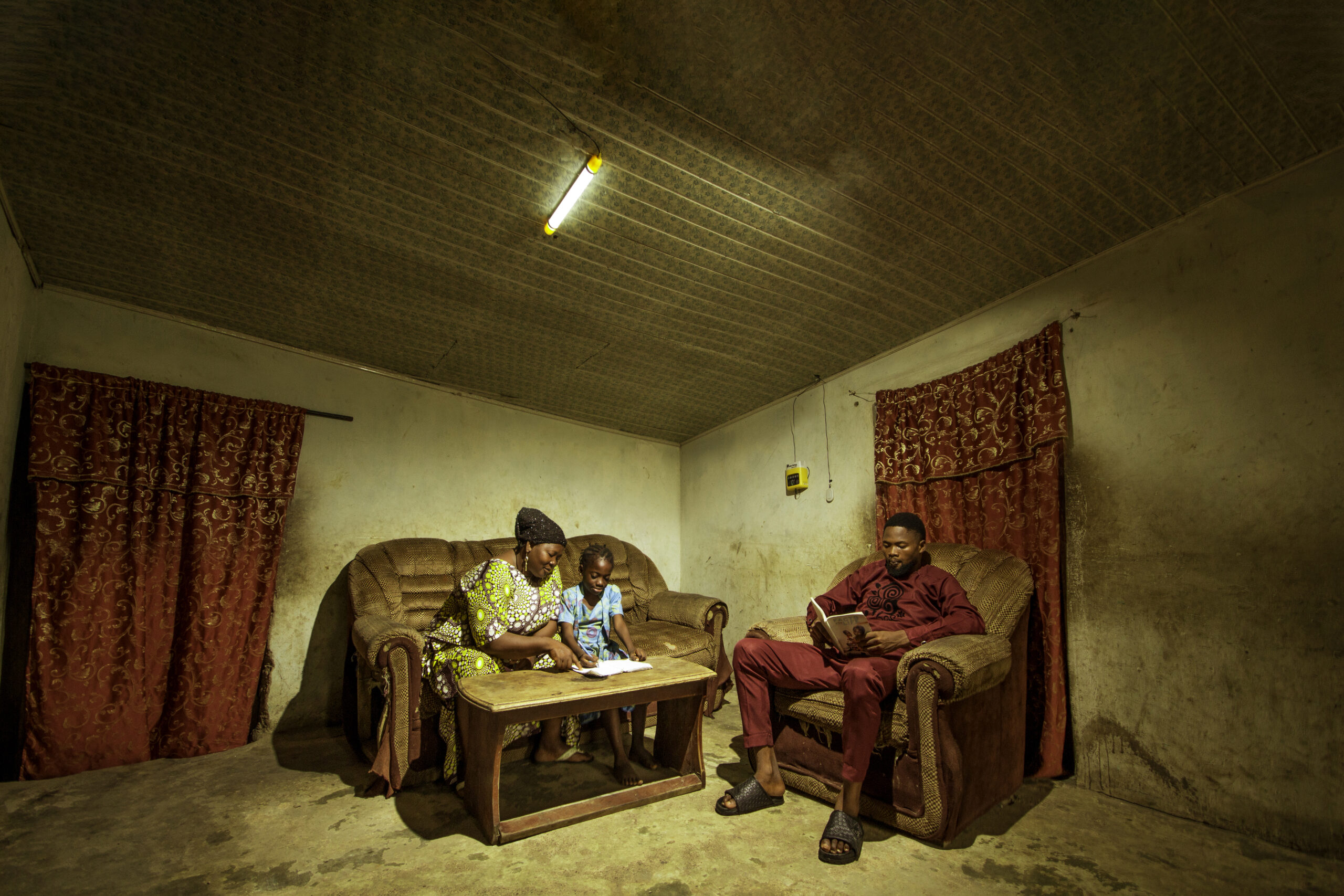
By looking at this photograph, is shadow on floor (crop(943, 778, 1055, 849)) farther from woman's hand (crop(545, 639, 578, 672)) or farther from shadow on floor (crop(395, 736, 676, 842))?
woman's hand (crop(545, 639, 578, 672))

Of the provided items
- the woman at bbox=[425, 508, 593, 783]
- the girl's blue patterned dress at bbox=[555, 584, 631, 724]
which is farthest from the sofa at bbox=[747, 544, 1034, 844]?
the woman at bbox=[425, 508, 593, 783]

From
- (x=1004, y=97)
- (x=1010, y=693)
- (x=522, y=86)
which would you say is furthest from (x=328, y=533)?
(x=1004, y=97)

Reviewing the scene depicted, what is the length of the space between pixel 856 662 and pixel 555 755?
159 cm

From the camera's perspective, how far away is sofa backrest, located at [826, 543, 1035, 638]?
7.88 ft

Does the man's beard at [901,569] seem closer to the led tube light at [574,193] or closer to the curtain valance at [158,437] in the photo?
the led tube light at [574,193]

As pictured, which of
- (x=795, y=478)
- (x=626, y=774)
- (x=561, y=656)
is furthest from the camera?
(x=795, y=478)

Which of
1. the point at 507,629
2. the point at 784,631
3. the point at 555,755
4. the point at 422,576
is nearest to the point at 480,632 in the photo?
the point at 507,629

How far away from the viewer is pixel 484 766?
6.88ft

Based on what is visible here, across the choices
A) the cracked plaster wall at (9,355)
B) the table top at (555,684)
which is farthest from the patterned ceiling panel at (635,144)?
the table top at (555,684)

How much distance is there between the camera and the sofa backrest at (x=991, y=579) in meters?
2.40

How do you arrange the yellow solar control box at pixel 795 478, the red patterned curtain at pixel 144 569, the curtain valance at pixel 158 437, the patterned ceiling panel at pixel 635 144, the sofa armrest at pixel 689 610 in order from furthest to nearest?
the yellow solar control box at pixel 795 478 → the sofa armrest at pixel 689 610 → the curtain valance at pixel 158 437 → the red patterned curtain at pixel 144 569 → the patterned ceiling panel at pixel 635 144

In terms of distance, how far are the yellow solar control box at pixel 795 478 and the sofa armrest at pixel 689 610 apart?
98 cm

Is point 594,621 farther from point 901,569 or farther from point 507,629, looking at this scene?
point 901,569

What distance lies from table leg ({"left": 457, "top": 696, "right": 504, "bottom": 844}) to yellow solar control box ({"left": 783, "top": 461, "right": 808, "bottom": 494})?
2.66 metres
